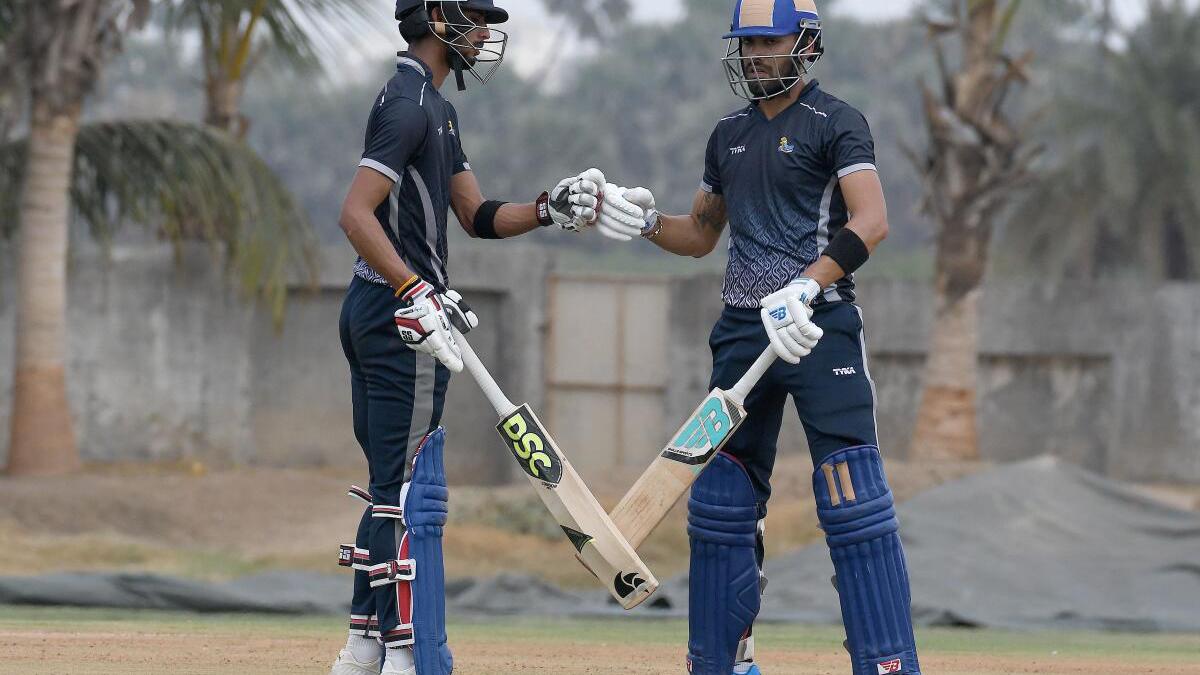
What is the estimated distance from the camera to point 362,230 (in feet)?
17.5

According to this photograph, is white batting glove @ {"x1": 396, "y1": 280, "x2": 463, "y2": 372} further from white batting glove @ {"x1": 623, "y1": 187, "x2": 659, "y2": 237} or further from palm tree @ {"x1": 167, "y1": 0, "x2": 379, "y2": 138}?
palm tree @ {"x1": 167, "y1": 0, "x2": 379, "y2": 138}

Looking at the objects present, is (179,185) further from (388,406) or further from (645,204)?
(388,406)

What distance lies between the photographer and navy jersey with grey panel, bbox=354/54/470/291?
5.39m

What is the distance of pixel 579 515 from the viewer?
17.8 ft

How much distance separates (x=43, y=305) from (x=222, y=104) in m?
3.41

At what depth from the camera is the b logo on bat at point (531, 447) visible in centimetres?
549

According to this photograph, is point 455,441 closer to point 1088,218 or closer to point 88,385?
point 88,385

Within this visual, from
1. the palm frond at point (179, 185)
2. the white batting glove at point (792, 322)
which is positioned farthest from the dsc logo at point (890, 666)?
the palm frond at point (179, 185)

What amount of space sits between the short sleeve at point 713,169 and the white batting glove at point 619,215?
239mm

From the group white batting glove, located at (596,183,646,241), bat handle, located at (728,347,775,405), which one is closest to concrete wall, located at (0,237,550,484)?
white batting glove, located at (596,183,646,241)

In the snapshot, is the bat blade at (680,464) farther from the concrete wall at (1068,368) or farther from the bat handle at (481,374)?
the concrete wall at (1068,368)

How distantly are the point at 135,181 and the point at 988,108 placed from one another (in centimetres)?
738

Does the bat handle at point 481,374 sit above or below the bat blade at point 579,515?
above

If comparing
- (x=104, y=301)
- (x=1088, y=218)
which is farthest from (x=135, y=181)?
(x=1088, y=218)
